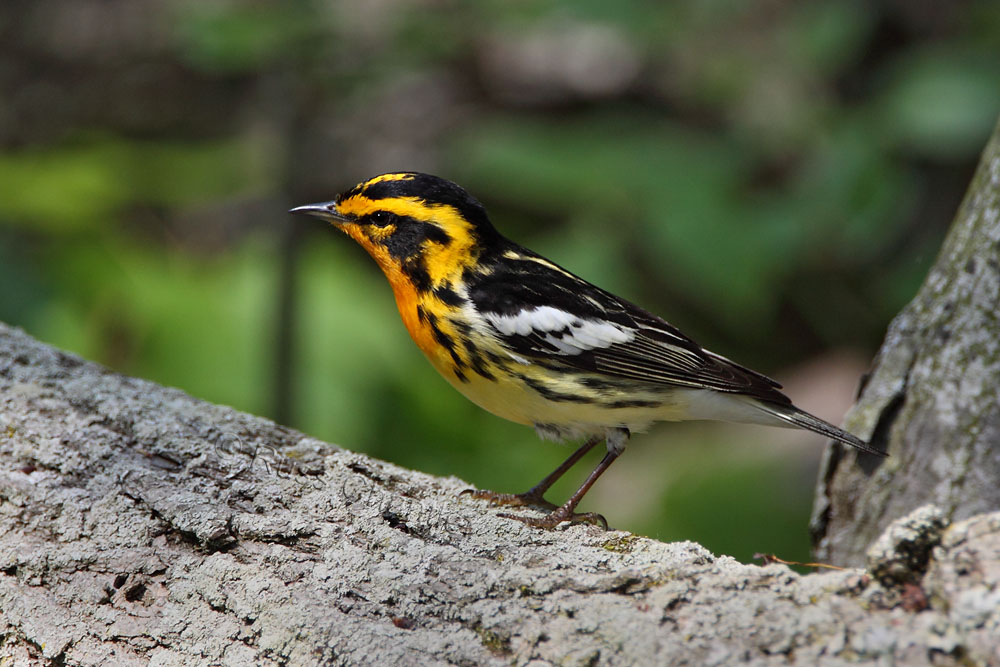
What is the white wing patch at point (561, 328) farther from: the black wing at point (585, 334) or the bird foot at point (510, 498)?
the bird foot at point (510, 498)

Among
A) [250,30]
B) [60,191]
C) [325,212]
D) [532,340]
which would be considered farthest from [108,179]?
[532,340]

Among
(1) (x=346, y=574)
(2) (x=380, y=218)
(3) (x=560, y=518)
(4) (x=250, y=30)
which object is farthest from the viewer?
(4) (x=250, y=30)

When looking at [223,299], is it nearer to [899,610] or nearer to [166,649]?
[166,649]

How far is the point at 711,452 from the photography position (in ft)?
18.1

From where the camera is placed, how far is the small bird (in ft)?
9.19

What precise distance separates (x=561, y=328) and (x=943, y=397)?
1.15 meters

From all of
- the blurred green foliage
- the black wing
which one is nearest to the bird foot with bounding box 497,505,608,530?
the black wing

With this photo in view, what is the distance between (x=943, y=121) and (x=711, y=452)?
7.06ft

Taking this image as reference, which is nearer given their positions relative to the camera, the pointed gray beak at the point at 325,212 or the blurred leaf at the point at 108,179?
the pointed gray beak at the point at 325,212

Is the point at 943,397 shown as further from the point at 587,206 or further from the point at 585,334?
the point at 587,206

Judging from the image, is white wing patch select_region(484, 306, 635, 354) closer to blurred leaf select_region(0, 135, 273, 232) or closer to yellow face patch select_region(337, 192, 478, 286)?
yellow face patch select_region(337, 192, 478, 286)

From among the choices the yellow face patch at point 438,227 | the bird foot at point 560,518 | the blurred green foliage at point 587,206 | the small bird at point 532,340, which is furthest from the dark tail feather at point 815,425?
the blurred green foliage at point 587,206

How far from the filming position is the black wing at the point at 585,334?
111 inches

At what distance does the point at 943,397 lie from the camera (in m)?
2.85
